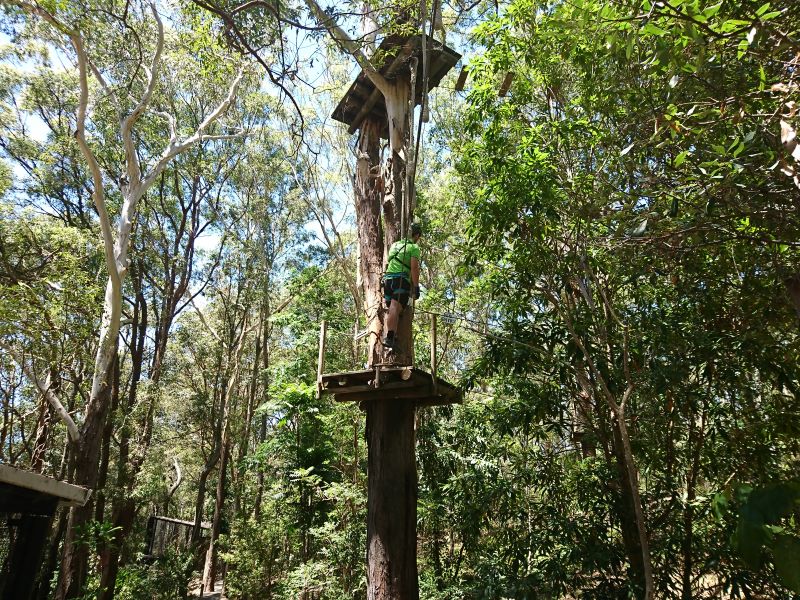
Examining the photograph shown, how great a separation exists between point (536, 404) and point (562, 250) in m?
1.44

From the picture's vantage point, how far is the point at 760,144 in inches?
109

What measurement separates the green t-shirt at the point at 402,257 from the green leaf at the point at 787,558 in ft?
10.0

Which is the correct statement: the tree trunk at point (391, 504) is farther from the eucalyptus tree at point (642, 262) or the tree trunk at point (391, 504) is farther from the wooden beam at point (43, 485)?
the wooden beam at point (43, 485)

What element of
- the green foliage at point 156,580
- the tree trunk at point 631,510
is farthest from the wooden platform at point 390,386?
the green foliage at point 156,580

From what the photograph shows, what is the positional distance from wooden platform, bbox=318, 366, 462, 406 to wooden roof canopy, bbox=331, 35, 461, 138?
2.62 meters

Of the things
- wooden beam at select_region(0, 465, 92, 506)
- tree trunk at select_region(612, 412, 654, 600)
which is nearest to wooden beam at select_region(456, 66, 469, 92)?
tree trunk at select_region(612, 412, 654, 600)

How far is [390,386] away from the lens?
3.78 metres

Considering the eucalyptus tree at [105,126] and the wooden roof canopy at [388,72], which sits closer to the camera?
the wooden roof canopy at [388,72]

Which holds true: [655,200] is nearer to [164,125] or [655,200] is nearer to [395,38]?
[395,38]

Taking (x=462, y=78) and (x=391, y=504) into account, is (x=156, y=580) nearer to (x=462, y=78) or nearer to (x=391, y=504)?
(x=391, y=504)

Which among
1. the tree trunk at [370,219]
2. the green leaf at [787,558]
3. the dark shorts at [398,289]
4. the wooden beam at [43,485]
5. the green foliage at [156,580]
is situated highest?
the tree trunk at [370,219]

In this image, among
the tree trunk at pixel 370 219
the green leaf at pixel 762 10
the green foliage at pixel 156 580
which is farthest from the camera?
the green foliage at pixel 156 580

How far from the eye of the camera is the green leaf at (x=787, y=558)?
1024 mm

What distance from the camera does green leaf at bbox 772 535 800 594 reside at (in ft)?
3.36
